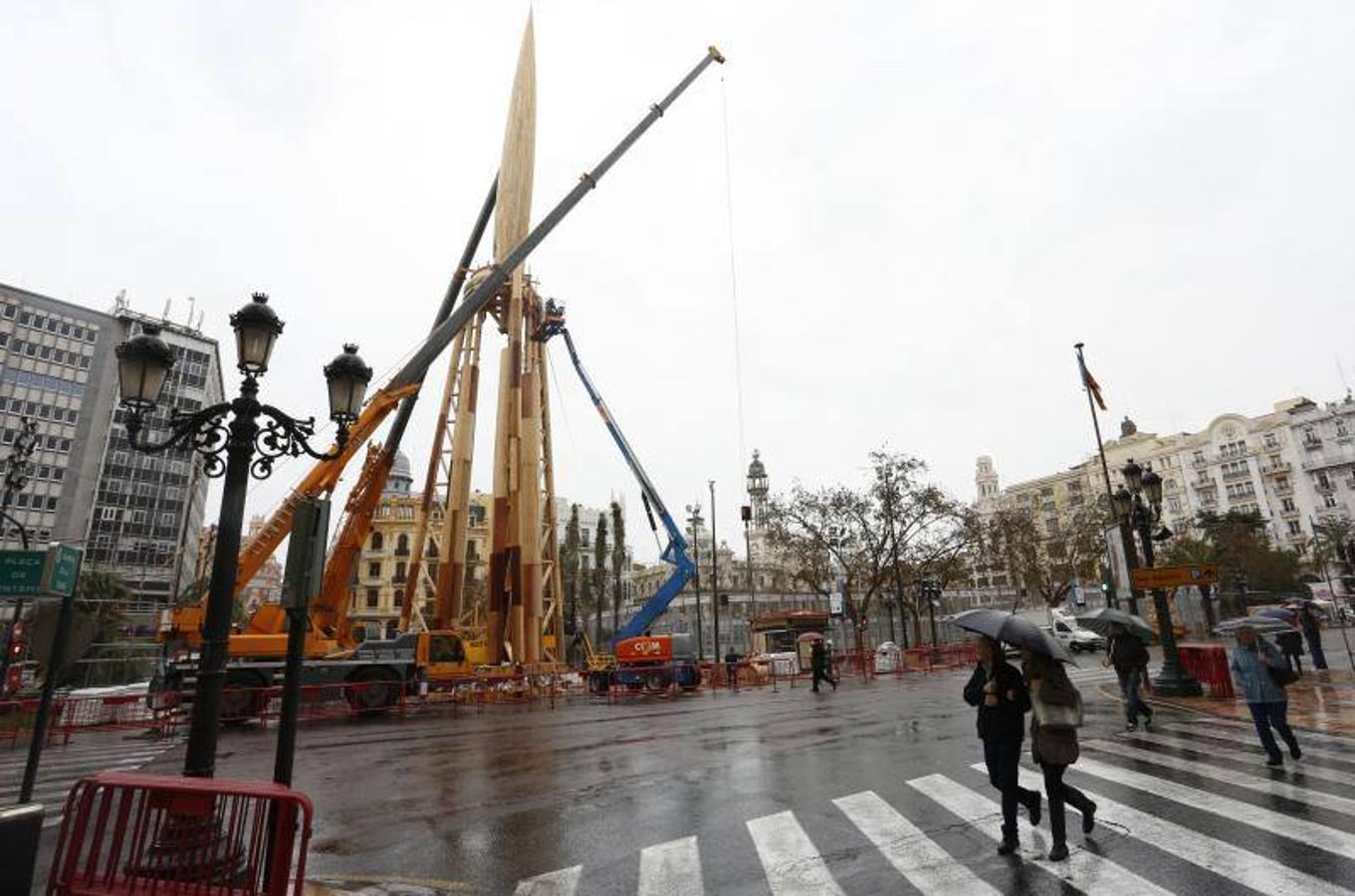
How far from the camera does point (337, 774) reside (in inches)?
409

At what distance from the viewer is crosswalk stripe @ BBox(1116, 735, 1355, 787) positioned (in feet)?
25.1

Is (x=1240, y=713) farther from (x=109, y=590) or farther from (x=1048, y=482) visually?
(x=1048, y=482)

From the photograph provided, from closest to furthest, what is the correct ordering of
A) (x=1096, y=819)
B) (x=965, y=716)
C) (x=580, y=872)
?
(x=580, y=872), (x=1096, y=819), (x=965, y=716)

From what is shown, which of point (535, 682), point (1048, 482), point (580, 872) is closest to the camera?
point (580, 872)

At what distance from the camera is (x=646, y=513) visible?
32.9 meters

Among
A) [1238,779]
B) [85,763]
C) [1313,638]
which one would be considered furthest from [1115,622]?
[85,763]

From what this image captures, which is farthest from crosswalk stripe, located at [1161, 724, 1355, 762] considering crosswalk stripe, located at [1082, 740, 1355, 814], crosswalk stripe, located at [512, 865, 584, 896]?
crosswalk stripe, located at [512, 865, 584, 896]

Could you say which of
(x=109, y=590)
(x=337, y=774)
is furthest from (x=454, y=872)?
(x=109, y=590)

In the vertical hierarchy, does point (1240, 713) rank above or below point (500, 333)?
below

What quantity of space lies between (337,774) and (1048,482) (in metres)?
126

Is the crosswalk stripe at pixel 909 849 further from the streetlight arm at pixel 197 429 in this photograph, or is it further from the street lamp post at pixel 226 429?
the streetlight arm at pixel 197 429

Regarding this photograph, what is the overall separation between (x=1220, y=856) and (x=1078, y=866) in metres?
1.11

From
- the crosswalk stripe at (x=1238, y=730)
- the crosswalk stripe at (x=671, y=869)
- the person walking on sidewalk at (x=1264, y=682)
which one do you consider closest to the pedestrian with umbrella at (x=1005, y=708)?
the crosswalk stripe at (x=671, y=869)

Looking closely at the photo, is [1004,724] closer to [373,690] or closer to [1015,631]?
[1015,631]
